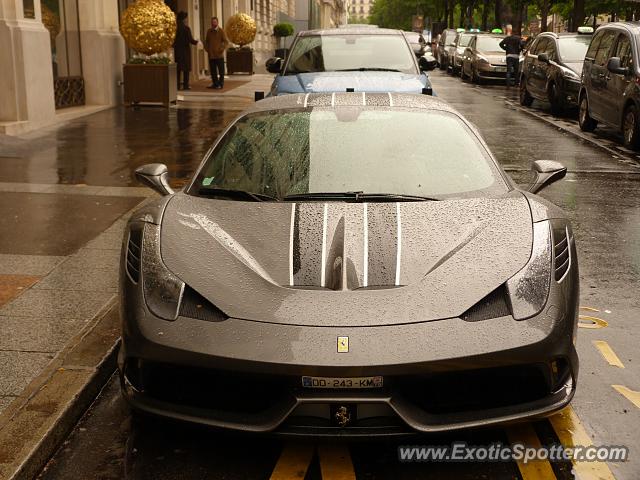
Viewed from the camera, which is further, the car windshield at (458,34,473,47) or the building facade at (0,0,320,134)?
the car windshield at (458,34,473,47)

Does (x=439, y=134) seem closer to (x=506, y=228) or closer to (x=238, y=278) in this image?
(x=506, y=228)

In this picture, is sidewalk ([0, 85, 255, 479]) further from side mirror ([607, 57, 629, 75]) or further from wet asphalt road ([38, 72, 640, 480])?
side mirror ([607, 57, 629, 75])

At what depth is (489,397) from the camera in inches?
137

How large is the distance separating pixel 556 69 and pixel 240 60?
15.4 meters

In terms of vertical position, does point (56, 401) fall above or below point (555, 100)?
above

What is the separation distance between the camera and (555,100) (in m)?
A: 19.0

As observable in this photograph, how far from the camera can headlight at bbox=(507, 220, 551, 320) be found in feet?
11.7

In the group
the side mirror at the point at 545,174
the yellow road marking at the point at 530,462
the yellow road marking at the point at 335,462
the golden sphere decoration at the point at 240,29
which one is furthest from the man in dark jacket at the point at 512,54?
the yellow road marking at the point at 335,462

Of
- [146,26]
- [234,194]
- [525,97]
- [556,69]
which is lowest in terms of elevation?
[525,97]

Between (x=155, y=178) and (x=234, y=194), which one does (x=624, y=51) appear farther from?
(x=234, y=194)

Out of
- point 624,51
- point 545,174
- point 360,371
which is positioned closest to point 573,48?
point 624,51

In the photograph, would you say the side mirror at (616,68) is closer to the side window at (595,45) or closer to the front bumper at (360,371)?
the side window at (595,45)

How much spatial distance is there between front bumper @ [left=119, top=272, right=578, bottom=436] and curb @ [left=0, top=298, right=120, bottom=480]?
45cm

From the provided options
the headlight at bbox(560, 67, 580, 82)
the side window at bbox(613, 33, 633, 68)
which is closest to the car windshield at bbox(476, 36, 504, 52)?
the headlight at bbox(560, 67, 580, 82)
